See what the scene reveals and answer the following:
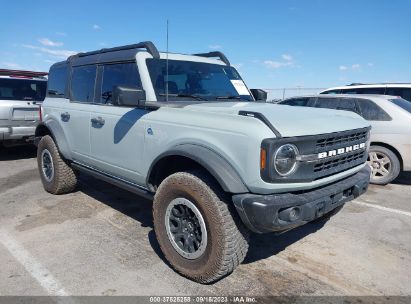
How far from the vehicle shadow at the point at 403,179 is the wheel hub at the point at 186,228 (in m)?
5.01

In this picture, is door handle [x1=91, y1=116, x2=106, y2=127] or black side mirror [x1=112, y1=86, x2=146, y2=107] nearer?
black side mirror [x1=112, y1=86, x2=146, y2=107]

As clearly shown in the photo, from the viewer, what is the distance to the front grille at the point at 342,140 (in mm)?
2931

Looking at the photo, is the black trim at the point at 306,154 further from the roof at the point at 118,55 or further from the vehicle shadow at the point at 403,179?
the vehicle shadow at the point at 403,179

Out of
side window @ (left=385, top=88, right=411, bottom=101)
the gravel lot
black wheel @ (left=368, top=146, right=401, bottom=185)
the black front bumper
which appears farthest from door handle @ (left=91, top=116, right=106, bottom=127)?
side window @ (left=385, top=88, right=411, bottom=101)

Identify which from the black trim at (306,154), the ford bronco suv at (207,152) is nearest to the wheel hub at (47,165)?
the ford bronco suv at (207,152)

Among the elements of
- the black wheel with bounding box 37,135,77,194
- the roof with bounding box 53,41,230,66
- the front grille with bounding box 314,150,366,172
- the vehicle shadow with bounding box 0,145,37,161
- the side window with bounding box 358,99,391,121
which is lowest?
the vehicle shadow with bounding box 0,145,37,161

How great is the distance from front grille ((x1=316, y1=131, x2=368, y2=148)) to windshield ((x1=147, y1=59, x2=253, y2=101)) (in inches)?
57.7

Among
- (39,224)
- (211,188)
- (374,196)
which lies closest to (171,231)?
(211,188)

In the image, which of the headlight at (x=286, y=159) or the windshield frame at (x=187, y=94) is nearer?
the headlight at (x=286, y=159)

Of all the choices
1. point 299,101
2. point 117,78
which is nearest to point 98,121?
point 117,78

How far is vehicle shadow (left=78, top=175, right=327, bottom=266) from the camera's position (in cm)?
375

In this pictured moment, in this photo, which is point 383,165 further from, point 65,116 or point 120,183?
point 65,116

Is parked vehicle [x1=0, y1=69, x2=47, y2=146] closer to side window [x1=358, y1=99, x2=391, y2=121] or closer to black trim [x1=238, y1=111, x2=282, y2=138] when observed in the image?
black trim [x1=238, y1=111, x2=282, y2=138]

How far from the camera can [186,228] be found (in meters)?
3.18
